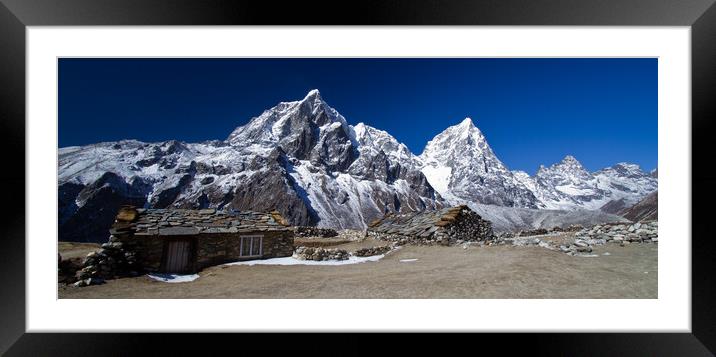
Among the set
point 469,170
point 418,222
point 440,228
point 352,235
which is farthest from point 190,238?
point 469,170

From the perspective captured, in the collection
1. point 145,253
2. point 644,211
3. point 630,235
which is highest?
point 630,235

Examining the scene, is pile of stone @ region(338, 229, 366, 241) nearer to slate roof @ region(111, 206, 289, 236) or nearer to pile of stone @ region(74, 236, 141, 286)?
slate roof @ region(111, 206, 289, 236)

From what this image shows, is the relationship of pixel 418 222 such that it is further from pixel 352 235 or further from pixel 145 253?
pixel 145 253

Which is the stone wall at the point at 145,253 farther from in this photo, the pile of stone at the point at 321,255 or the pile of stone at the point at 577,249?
the pile of stone at the point at 577,249
